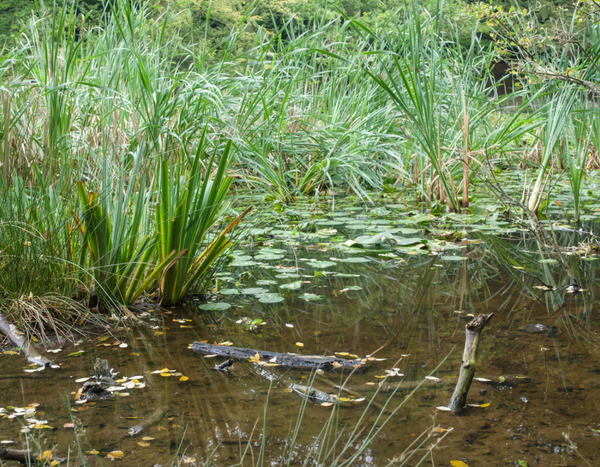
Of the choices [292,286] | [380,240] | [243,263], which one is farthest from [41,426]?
[380,240]

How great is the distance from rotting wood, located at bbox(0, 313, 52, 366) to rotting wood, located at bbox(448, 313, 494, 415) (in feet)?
4.08

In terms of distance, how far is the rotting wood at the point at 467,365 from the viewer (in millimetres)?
1355

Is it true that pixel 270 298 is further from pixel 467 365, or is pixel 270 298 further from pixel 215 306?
pixel 467 365

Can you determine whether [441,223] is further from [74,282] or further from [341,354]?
[74,282]

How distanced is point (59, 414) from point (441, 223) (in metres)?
3.08

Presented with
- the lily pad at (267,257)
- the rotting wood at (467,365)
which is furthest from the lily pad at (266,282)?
the rotting wood at (467,365)

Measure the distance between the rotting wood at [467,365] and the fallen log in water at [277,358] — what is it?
357 mm

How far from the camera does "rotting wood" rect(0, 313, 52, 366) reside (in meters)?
1.64

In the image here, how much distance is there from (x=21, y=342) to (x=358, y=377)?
1.13m

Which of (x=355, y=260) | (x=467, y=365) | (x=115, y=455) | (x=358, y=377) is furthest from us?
(x=355, y=260)

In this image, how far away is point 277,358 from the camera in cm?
171

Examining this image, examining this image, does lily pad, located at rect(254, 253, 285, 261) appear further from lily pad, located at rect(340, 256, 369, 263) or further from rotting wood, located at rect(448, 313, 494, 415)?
rotting wood, located at rect(448, 313, 494, 415)

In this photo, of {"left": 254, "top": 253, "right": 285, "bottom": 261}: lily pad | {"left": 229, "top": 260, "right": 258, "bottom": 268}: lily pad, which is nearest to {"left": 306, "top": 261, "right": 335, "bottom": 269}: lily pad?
{"left": 254, "top": 253, "right": 285, "bottom": 261}: lily pad

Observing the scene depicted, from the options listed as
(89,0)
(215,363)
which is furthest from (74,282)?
(89,0)
